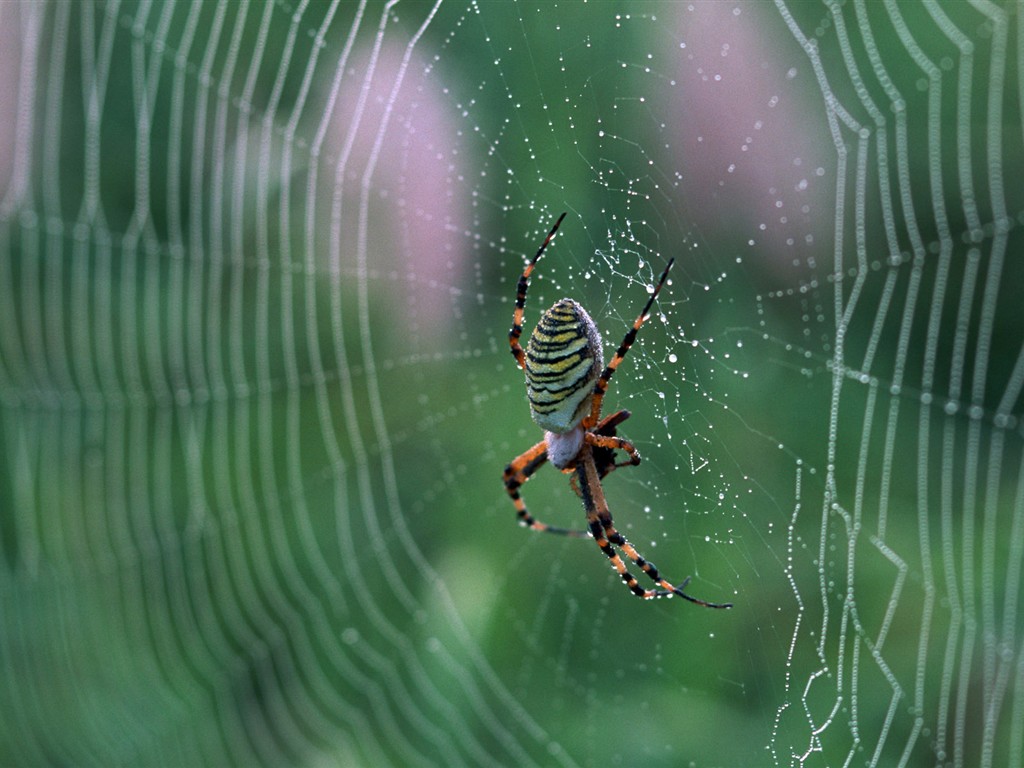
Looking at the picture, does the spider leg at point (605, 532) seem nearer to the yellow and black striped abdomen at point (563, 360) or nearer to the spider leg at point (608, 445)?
the spider leg at point (608, 445)

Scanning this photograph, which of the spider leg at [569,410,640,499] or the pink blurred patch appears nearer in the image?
the spider leg at [569,410,640,499]

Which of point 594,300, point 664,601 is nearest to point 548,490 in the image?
point 664,601

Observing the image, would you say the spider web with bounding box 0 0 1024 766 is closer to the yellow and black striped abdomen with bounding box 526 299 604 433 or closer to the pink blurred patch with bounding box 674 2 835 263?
the pink blurred patch with bounding box 674 2 835 263

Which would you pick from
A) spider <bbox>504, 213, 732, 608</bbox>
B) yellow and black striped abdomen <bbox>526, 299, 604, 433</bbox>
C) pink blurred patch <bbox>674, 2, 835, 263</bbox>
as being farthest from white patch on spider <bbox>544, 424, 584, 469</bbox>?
pink blurred patch <bbox>674, 2, 835, 263</bbox>

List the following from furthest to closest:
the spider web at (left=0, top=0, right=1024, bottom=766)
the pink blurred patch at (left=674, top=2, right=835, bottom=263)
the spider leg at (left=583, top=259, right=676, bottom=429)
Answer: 1. the pink blurred patch at (left=674, top=2, right=835, bottom=263)
2. the spider web at (left=0, top=0, right=1024, bottom=766)
3. the spider leg at (left=583, top=259, right=676, bottom=429)

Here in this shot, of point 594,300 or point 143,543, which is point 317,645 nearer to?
point 143,543

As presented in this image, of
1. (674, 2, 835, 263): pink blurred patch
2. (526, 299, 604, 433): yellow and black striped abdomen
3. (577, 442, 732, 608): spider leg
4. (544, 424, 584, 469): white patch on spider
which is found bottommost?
(577, 442, 732, 608): spider leg

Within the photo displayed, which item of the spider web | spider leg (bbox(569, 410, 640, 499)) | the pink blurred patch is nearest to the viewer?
spider leg (bbox(569, 410, 640, 499))
